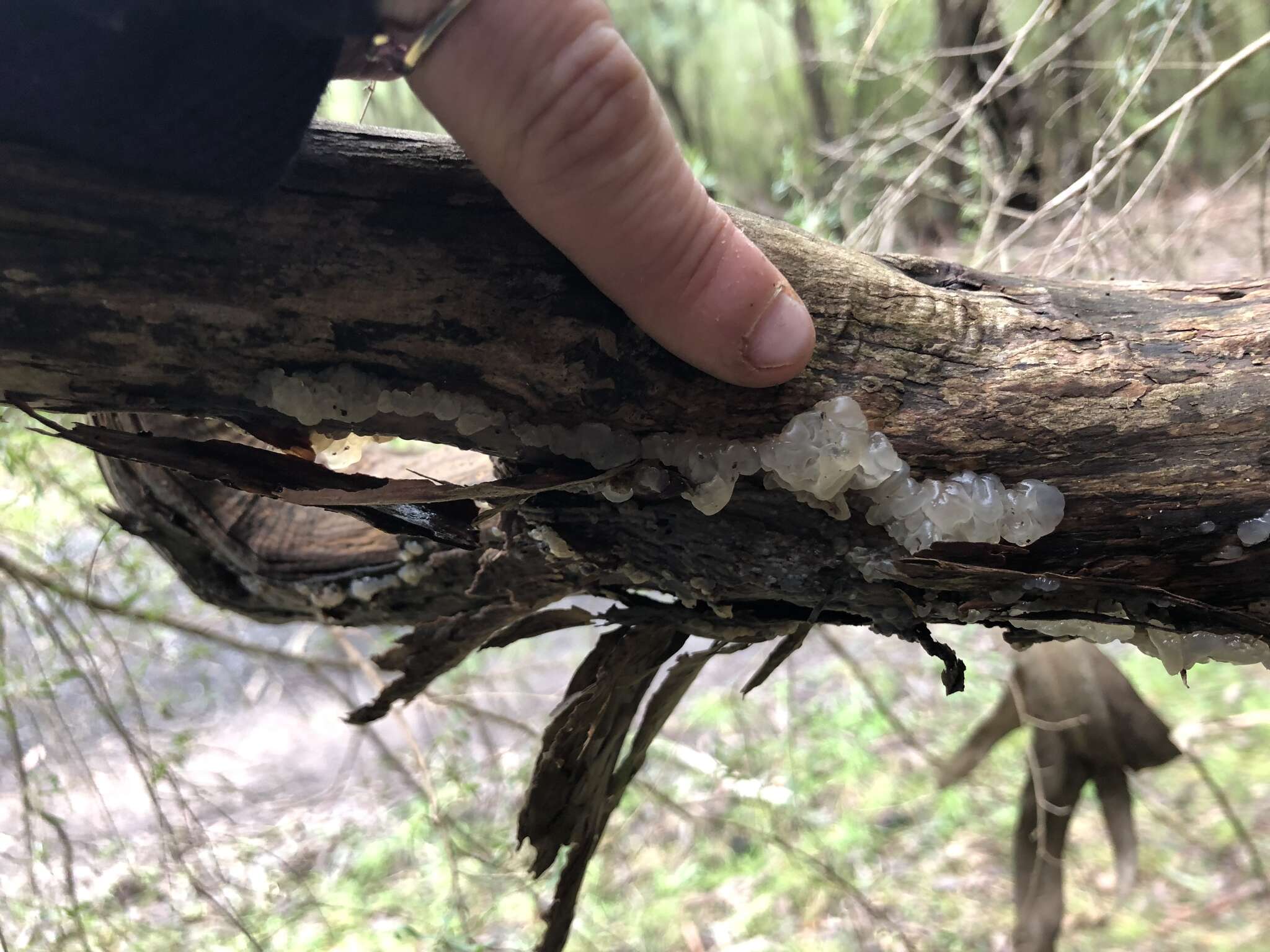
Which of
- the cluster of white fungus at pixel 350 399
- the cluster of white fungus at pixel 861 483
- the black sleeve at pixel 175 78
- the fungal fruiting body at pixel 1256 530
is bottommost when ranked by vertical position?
Result: the fungal fruiting body at pixel 1256 530

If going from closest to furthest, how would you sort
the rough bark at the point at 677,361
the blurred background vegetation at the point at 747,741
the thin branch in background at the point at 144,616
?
the rough bark at the point at 677,361 < the thin branch in background at the point at 144,616 < the blurred background vegetation at the point at 747,741

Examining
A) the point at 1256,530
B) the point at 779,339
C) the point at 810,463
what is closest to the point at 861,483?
the point at 810,463

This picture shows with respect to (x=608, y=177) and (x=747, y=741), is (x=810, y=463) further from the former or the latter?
(x=747, y=741)

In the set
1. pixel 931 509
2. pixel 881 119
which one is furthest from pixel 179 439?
pixel 881 119

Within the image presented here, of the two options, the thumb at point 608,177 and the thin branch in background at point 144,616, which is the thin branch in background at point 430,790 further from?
the thumb at point 608,177

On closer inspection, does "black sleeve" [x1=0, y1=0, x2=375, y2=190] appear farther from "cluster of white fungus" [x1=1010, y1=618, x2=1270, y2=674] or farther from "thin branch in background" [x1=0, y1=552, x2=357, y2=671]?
"thin branch in background" [x1=0, y1=552, x2=357, y2=671]

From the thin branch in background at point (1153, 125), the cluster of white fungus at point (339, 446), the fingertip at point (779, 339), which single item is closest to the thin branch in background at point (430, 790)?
the cluster of white fungus at point (339, 446)
